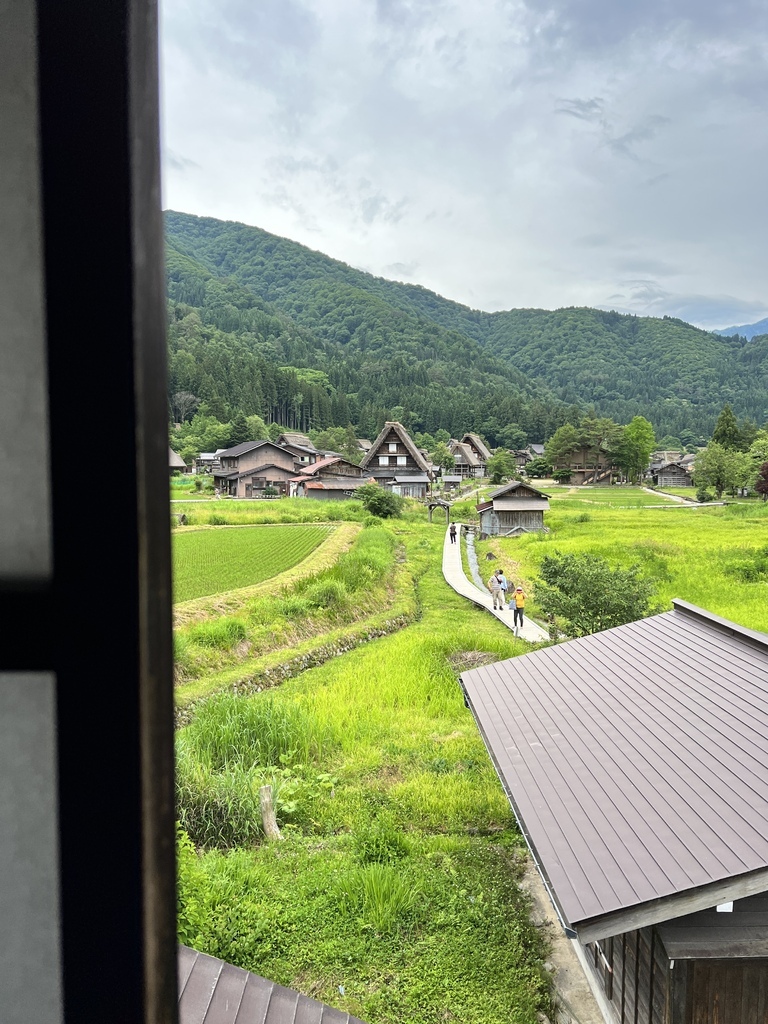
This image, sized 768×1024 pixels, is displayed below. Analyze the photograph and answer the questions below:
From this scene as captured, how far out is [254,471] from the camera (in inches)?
1485

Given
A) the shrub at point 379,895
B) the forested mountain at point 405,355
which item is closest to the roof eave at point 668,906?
the shrub at point 379,895

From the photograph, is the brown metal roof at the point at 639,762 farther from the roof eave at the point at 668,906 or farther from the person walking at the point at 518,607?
the person walking at the point at 518,607

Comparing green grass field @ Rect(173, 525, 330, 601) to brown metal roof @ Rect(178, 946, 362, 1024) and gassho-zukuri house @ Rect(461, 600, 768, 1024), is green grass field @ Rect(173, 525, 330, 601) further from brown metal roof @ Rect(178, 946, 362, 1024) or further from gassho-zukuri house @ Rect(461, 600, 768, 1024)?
brown metal roof @ Rect(178, 946, 362, 1024)

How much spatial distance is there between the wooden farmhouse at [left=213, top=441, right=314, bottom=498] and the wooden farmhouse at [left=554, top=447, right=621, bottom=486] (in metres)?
24.0

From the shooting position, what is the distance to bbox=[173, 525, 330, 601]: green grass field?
1459cm

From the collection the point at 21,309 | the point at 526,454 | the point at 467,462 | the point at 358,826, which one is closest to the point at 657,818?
the point at 358,826

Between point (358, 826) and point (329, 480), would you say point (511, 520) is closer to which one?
point (329, 480)

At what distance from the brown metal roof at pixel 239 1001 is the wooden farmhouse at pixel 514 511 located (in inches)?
971

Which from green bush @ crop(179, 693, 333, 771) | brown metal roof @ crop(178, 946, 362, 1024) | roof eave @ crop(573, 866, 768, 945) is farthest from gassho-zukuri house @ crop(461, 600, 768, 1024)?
green bush @ crop(179, 693, 333, 771)

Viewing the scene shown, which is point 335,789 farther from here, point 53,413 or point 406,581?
point 406,581

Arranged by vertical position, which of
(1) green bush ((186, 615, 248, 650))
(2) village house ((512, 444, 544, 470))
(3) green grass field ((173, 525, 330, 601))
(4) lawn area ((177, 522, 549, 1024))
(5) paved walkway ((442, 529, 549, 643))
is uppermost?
(2) village house ((512, 444, 544, 470))

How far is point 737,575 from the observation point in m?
18.5

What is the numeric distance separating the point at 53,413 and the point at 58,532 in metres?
0.08

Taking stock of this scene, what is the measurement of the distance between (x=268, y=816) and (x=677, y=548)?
19.6 m
